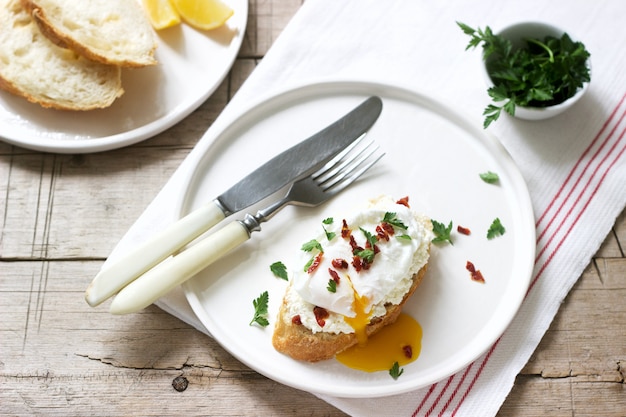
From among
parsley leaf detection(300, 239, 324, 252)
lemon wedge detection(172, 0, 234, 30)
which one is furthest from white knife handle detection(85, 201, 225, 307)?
lemon wedge detection(172, 0, 234, 30)

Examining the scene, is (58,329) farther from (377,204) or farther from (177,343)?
(377,204)

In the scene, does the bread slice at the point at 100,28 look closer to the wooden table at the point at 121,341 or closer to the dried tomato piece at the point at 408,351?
the wooden table at the point at 121,341

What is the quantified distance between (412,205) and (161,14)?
5.19 feet

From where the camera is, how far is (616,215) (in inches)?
119

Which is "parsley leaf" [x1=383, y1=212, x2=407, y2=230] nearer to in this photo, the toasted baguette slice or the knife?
the toasted baguette slice

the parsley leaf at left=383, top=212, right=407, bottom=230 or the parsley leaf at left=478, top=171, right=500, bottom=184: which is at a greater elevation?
the parsley leaf at left=478, top=171, right=500, bottom=184

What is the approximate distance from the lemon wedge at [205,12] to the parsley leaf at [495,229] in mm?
1628

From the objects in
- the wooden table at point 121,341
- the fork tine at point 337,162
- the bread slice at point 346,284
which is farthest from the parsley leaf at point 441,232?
the wooden table at point 121,341

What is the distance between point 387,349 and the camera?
8.88ft

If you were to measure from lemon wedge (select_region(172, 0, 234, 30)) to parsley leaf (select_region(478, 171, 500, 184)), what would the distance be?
1462mm

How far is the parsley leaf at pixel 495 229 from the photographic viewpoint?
2.89 metres

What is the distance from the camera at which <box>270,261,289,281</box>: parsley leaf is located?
2.78m

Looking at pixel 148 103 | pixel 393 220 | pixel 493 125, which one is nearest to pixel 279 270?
pixel 393 220

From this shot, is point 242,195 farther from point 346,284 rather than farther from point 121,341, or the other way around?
point 121,341
